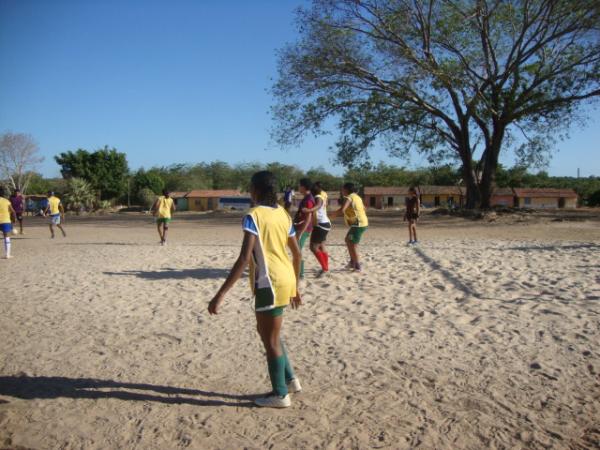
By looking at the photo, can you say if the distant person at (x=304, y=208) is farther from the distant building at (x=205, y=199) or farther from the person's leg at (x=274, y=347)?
the distant building at (x=205, y=199)

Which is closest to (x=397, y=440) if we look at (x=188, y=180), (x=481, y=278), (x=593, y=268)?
(x=481, y=278)

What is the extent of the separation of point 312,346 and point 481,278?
3816 millimetres

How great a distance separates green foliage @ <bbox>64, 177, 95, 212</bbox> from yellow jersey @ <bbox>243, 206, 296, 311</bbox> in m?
46.9

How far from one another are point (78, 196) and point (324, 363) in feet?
158

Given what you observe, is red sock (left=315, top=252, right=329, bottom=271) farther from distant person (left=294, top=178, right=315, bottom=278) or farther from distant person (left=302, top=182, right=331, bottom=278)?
distant person (left=294, top=178, right=315, bottom=278)

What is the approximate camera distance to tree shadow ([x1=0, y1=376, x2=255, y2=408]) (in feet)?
11.5

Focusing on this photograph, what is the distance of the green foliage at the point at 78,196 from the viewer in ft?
151

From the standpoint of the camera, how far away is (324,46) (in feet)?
72.9

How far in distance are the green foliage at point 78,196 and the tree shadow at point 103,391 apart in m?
45.5

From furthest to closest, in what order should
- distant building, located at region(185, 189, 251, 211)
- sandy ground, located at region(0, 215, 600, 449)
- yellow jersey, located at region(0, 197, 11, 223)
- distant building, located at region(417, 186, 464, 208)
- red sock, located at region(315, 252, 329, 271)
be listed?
1. distant building, located at region(185, 189, 251, 211)
2. distant building, located at region(417, 186, 464, 208)
3. yellow jersey, located at region(0, 197, 11, 223)
4. red sock, located at region(315, 252, 329, 271)
5. sandy ground, located at region(0, 215, 600, 449)

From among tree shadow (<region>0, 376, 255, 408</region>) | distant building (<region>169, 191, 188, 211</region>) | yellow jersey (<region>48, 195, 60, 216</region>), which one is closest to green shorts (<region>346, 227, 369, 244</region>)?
tree shadow (<region>0, 376, 255, 408</region>)

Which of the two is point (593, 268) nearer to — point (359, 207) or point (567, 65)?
point (359, 207)

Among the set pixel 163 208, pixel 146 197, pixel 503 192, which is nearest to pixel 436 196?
pixel 503 192

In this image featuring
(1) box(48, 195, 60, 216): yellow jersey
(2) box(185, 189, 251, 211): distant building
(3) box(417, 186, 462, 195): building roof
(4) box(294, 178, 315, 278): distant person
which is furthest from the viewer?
(2) box(185, 189, 251, 211): distant building
